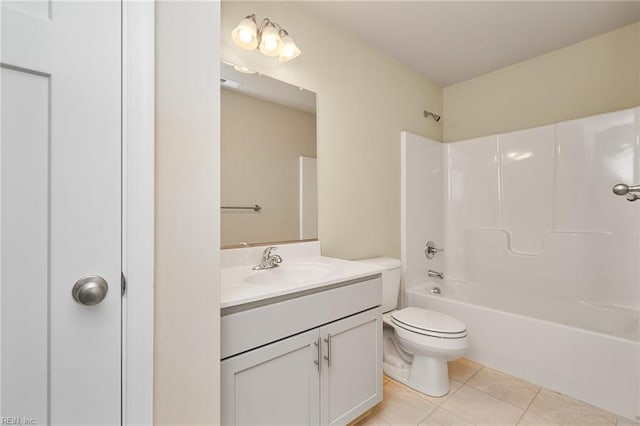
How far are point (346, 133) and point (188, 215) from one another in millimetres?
1487

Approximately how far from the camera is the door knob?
2.08 feet

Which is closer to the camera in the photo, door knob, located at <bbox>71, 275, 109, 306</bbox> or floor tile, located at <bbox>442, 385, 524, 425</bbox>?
door knob, located at <bbox>71, 275, 109, 306</bbox>

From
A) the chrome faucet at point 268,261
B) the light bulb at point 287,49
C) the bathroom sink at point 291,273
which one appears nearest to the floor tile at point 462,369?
the bathroom sink at point 291,273

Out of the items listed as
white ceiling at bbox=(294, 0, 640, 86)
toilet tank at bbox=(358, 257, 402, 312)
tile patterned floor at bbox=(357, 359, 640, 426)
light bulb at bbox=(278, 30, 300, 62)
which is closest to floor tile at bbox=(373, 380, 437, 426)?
tile patterned floor at bbox=(357, 359, 640, 426)

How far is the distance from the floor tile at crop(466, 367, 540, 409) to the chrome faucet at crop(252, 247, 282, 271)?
5.00ft

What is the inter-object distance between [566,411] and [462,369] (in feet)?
1.87

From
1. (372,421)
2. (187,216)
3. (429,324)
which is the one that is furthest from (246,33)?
(372,421)

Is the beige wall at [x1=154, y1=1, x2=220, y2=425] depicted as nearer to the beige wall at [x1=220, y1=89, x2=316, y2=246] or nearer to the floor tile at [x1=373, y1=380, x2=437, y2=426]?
the beige wall at [x1=220, y1=89, x2=316, y2=246]

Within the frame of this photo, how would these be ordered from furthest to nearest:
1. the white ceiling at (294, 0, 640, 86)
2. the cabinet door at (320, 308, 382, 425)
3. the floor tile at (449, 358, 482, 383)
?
1. the floor tile at (449, 358, 482, 383)
2. the white ceiling at (294, 0, 640, 86)
3. the cabinet door at (320, 308, 382, 425)

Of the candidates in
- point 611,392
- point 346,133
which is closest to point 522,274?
point 611,392

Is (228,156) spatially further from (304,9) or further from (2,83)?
(304,9)

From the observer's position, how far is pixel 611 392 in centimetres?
157

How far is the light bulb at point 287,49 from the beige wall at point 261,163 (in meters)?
0.28

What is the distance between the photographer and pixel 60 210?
62 centimetres
